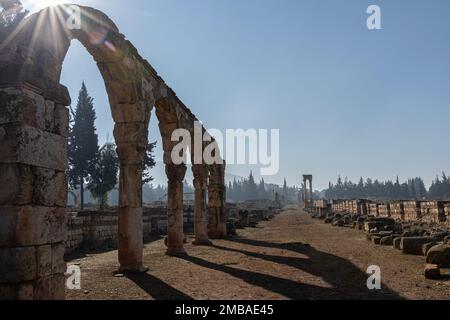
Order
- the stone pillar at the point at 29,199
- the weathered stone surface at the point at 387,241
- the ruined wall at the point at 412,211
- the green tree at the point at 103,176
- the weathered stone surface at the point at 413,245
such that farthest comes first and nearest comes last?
the green tree at the point at 103,176 → the ruined wall at the point at 412,211 → the weathered stone surface at the point at 387,241 → the weathered stone surface at the point at 413,245 → the stone pillar at the point at 29,199

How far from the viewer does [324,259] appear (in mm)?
11562

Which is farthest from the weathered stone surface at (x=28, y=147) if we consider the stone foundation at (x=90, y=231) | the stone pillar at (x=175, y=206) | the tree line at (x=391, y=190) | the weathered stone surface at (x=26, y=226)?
the tree line at (x=391, y=190)

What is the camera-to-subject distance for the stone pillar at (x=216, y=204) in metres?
20.6

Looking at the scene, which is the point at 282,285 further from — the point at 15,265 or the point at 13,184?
the point at 13,184

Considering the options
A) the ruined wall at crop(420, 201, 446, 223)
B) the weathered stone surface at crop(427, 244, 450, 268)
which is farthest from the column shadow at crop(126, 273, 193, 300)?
the ruined wall at crop(420, 201, 446, 223)

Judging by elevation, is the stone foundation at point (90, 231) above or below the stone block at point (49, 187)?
below

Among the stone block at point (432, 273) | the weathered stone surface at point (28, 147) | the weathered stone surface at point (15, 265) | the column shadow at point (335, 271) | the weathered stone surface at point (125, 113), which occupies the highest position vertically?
the weathered stone surface at point (125, 113)

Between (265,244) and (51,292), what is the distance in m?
11.9

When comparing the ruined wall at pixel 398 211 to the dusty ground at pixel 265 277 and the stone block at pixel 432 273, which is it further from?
the stone block at pixel 432 273

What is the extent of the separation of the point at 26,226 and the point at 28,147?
1025 millimetres

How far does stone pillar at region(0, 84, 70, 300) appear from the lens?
4922 mm

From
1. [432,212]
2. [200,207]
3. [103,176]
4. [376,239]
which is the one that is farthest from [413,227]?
[103,176]
